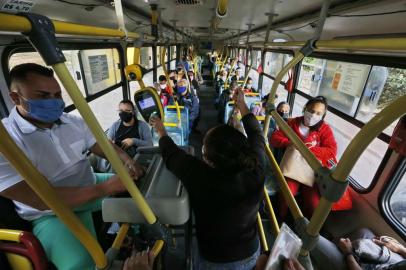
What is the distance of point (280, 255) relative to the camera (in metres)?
1.03

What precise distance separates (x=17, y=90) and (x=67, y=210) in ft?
3.09

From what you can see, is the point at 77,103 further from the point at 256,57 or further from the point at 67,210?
the point at 256,57

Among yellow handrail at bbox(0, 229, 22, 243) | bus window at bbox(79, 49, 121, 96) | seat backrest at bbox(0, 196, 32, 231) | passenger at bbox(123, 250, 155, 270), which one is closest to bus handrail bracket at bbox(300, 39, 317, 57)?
passenger at bbox(123, 250, 155, 270)

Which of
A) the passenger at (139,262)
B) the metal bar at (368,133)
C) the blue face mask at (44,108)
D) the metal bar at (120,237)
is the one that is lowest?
the metal bar at (120,237)

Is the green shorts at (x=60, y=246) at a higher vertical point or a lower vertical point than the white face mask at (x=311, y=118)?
lower

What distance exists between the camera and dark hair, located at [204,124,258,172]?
119 centimetres

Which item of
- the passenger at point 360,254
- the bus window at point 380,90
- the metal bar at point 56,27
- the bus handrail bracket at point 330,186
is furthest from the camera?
the bus window at point 380,90

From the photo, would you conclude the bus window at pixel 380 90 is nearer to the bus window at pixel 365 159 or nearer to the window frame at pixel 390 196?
the bus window at pixel 365 159

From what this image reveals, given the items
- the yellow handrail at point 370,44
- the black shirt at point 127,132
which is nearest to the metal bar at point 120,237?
the yellow handrail at point 370,44

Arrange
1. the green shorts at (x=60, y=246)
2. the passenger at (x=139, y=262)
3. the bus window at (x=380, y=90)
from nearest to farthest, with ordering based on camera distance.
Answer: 1. the passenger at (x=139, y=262)
2. the green shorts at (x=60, y=246)
3. the bus window at (x=380, y=90)

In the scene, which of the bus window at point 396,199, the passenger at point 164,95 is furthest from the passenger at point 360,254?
the passenger at point 164,95

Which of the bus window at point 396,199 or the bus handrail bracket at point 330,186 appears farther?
the bus window at point 396,199

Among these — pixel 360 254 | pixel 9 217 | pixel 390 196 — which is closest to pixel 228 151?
pixel 9 217

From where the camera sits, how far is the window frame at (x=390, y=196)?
7.41 feet
